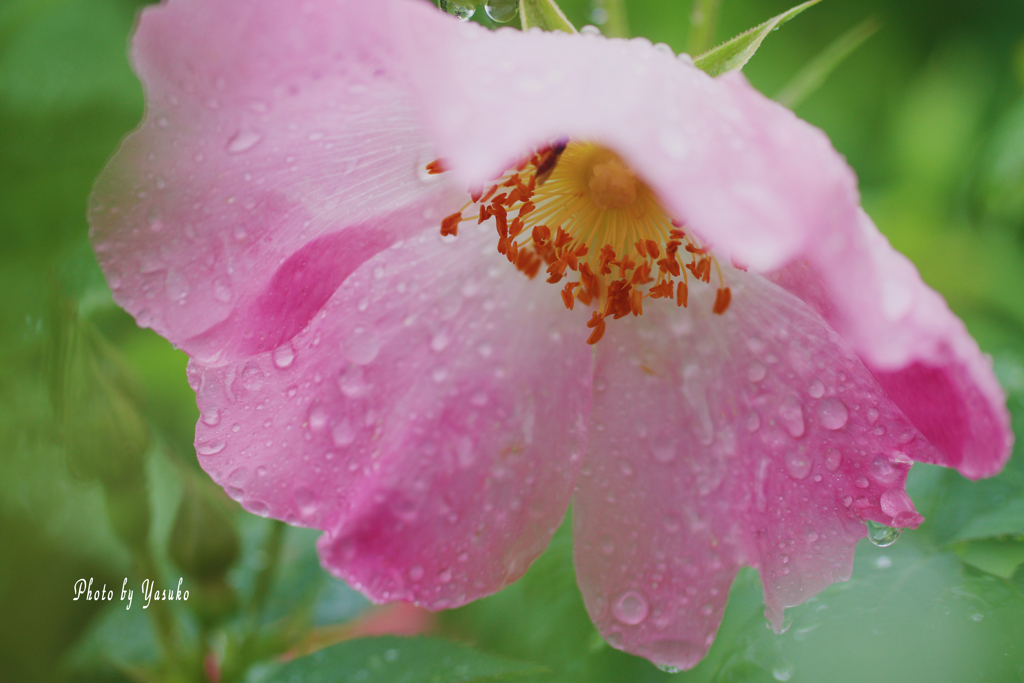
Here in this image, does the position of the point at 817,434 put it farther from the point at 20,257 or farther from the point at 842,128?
the point at 842,128

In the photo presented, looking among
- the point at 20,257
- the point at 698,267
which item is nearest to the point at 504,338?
the point at 698,267

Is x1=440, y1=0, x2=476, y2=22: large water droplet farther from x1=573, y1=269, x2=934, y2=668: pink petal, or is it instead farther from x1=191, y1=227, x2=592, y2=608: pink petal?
x1=573, y1=269, x2=934, y2=668: pink petal

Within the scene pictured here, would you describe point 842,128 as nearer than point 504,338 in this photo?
No

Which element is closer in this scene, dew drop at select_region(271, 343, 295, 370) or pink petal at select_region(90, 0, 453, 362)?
pink petal at select_region(90, 0, 453, 362)

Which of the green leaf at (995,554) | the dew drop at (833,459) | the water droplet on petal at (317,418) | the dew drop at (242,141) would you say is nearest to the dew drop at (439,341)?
the water droplet on petal at (317,418)

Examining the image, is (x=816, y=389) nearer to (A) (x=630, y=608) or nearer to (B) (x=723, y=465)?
(B) (x=723, y=465)

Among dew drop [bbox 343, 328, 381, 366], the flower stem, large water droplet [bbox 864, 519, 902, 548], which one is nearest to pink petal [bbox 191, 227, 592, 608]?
dew drop [bbox 343, 328, 381, 366]
